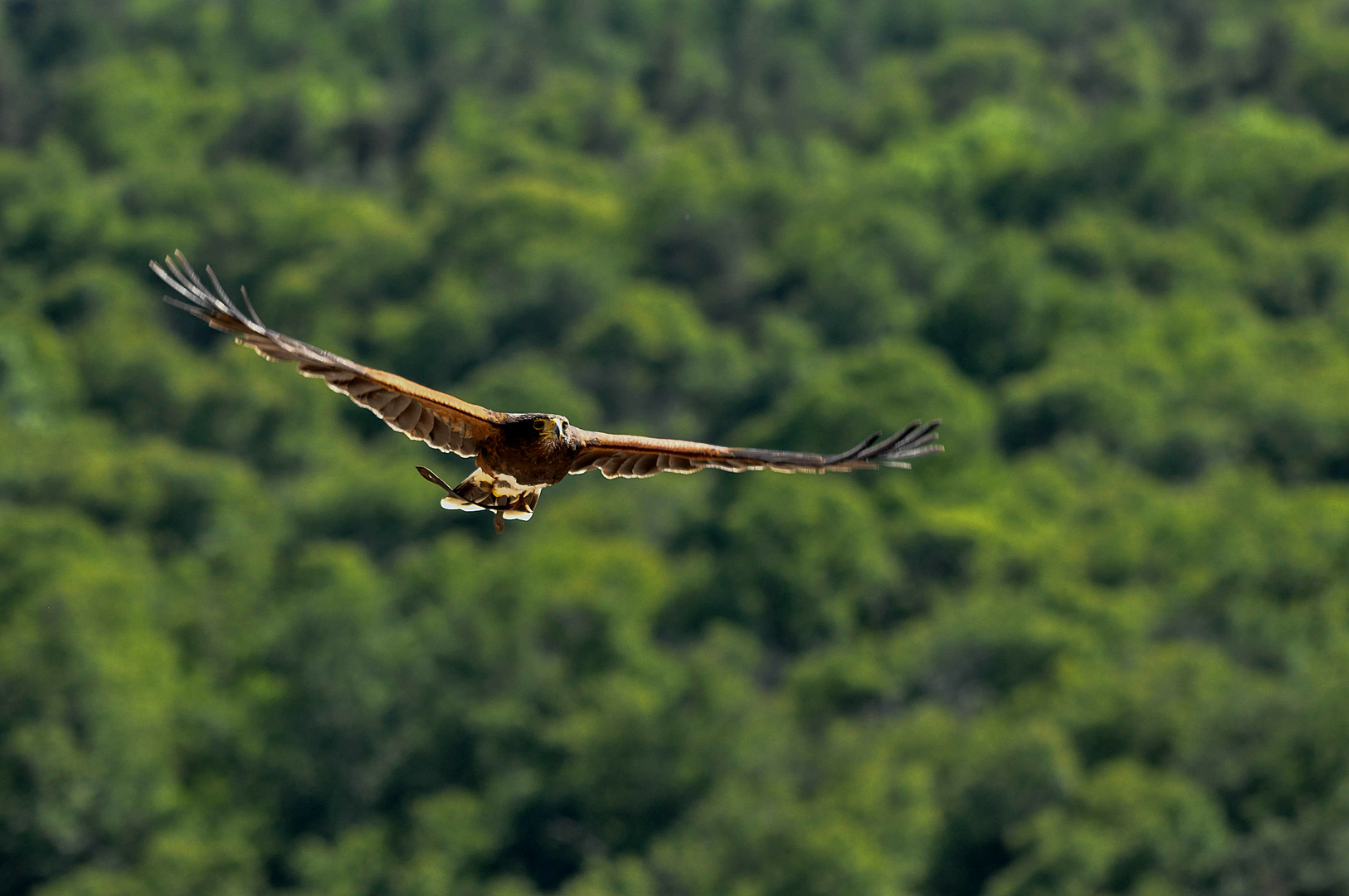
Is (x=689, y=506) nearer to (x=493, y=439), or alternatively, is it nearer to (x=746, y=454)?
(x=746, y=454)

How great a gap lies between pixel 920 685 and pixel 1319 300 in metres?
62.9

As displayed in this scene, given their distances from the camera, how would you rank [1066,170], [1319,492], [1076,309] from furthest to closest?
[1066,170]
[1076,309]
[1319,492]

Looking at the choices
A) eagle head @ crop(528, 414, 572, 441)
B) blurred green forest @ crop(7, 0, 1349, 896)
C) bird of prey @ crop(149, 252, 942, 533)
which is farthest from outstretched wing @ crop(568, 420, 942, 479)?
blurred green forest @ crop(7, 0, 1349, 896)

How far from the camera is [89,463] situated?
128250mm

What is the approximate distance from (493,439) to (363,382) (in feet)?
3.32

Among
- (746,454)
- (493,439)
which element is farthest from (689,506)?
(493,439)

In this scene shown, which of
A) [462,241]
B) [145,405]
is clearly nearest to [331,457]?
[145,405]

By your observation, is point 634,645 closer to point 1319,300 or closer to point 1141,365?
point 1141,365

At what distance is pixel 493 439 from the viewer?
61.9ft

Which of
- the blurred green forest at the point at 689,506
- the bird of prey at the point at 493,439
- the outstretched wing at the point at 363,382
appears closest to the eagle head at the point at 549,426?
the bird of prey at the point at 493,439

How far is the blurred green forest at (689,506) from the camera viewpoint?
9162 cm

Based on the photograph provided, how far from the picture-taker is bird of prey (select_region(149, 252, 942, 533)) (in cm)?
1836

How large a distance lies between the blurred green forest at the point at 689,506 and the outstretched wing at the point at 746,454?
207 ft

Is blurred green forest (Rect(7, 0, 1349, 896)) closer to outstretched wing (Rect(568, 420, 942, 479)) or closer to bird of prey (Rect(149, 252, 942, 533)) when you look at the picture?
outstretched wing (Rect(568, 420, 942, 479))
